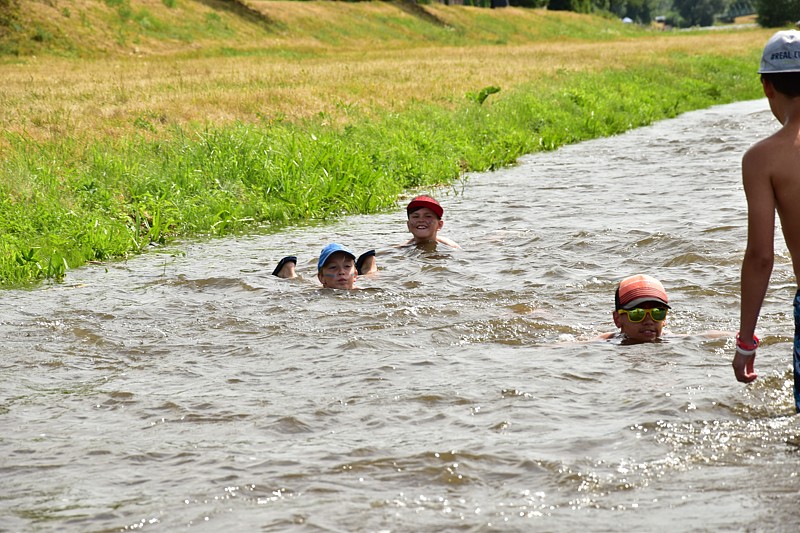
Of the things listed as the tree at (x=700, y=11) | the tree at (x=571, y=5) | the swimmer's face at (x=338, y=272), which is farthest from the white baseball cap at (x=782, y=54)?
the tree at (x=700, y=11)

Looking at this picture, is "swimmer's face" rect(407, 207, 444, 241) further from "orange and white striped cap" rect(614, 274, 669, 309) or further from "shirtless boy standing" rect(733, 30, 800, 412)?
"shirtless boy standing" rect(733, 30, 800, 412)

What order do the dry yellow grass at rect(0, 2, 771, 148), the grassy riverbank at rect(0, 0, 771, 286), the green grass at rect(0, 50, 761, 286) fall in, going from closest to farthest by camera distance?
the green grass at rect(0, 50, 761, 286) < the grassy riverbank at rect(0, 0, 771, 286) < the dry yellow grass at rect(0, 2, 771, 148)

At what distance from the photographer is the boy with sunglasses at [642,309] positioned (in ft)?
24.2

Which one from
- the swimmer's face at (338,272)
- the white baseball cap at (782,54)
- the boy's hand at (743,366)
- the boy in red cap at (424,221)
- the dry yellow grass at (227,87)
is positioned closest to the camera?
the white baseball cap at (782,54)

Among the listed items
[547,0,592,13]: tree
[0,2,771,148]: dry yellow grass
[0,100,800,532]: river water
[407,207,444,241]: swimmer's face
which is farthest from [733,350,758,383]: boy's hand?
[547,0,592,13]: tree

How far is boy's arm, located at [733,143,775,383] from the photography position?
178 inches

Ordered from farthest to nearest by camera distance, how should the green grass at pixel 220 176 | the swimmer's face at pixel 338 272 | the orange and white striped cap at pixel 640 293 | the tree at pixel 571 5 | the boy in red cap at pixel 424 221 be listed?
the tree at pixel 571 5
the green grass at pixel 220 176
the boy in red cap at pixel 424 221
the swimmer's face at pixel 338 272
the orange and white striped cap at pixel 640 293

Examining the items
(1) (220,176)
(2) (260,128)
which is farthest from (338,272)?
(2) (260,128)

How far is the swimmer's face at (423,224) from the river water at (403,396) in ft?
0.73

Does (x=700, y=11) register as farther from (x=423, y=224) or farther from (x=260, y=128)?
(x=423, y=224)

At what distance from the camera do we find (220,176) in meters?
14.2

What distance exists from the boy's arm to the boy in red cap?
6.73 meters

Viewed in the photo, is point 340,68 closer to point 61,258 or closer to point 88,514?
point 61,258

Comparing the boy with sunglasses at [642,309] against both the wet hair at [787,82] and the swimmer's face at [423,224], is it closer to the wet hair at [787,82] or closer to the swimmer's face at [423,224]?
the wet hair at [787,82]
